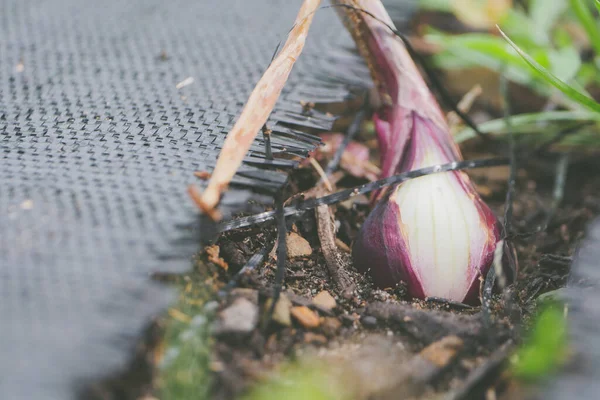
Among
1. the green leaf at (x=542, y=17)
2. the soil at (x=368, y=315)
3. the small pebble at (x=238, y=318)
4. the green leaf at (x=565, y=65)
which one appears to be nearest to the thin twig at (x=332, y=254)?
the soil at (x=368, y=315)

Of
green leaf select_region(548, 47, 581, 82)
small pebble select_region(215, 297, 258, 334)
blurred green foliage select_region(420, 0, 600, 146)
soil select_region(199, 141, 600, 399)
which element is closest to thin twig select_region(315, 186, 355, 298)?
soil select_region(199, 141, 600, 399)

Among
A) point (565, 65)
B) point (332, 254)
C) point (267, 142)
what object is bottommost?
point (332, 254)

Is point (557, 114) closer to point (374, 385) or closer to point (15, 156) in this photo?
point (374, 385)

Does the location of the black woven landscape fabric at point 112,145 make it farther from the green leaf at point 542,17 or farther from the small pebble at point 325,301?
the green leaf at point 542,17

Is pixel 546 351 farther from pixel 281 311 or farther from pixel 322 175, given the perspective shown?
pixel 322 175

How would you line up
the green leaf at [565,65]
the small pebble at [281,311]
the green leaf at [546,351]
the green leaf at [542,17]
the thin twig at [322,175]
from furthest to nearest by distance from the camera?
the green leaf at [542,17] < the green leaf at [565,65] < the thin twig at [322,175] < the small pebble at [281,311] < the green leaf at [546,351]

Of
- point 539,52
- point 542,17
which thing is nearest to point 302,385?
point 539,52
